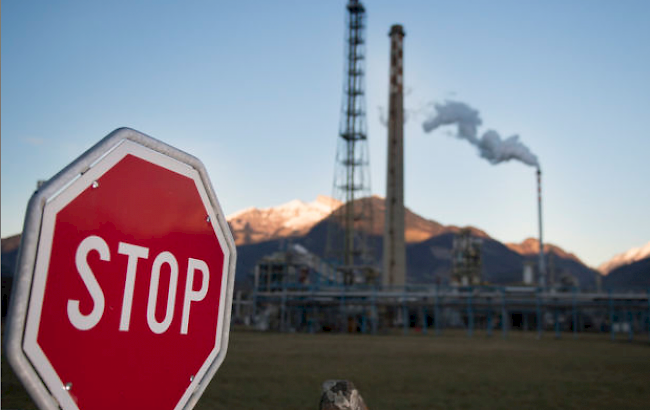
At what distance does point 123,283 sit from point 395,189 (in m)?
51.1

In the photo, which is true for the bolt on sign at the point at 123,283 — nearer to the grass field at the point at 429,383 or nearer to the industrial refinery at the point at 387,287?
the grass field at the point at 429,383

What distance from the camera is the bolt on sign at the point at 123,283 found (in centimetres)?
91

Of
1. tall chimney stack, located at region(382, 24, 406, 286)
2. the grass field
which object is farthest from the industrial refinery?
the grass field

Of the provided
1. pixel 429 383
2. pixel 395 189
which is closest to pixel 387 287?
pixel 395 189

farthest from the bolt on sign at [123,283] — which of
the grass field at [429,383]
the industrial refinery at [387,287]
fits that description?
the industrial refinery at [387,287]

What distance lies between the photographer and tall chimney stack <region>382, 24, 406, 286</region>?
51231mm

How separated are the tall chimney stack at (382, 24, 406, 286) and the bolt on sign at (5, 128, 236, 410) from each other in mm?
50239

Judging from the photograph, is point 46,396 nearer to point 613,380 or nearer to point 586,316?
point 613,380

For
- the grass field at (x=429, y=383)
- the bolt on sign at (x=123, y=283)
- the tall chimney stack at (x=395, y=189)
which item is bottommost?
the grass field at (x=429, y=383)

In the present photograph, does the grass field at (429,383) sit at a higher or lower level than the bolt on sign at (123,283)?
lower

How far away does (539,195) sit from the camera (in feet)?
166

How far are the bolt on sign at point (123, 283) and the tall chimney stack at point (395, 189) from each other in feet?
165

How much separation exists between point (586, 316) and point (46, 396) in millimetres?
67032

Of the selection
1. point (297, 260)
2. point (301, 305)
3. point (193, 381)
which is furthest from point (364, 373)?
point (297, 260)
